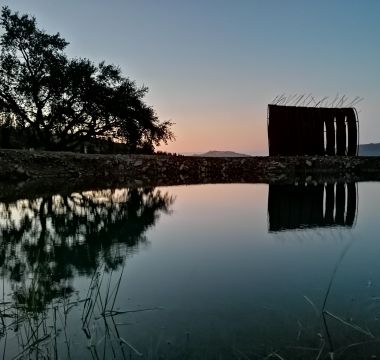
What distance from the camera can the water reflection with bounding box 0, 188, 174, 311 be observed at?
4.82 m

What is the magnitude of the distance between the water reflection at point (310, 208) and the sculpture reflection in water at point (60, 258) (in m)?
2.74

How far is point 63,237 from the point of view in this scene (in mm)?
7332

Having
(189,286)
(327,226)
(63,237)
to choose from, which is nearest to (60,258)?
(63,237)

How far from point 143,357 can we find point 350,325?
1.67 m

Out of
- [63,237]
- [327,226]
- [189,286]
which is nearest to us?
[189,286]

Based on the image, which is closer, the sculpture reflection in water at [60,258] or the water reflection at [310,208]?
the sculpture reflection in water at [60,258]

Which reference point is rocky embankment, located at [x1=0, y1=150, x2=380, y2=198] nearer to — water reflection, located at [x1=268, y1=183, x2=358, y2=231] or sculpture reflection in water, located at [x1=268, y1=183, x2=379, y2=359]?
water reflection, located at [x1=268, y1=183, x2=358, y2=231]

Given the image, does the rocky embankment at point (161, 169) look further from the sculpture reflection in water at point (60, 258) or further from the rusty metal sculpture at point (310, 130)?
the sculpture reflection in water at point (60, 258)

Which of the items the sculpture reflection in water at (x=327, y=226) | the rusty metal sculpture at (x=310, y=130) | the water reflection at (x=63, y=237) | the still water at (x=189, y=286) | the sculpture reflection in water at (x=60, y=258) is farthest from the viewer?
the rusty metal sculpture at (x=310, y=130)

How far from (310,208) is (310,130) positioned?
1836 centimetres

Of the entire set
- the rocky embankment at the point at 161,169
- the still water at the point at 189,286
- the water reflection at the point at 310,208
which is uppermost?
the rocky embankment at the point at 161,169

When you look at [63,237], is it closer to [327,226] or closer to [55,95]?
[327,226]

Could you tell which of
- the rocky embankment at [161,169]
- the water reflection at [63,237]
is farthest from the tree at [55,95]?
the water reflection at [63,237]

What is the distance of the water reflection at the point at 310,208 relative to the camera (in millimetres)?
8820
